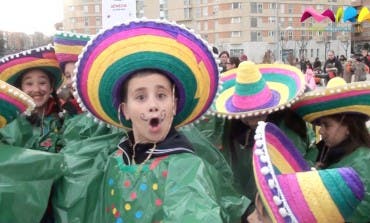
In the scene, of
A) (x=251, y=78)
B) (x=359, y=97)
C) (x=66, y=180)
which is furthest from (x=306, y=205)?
(x=251, y=78)

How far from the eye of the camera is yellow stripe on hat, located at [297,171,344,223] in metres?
1.38

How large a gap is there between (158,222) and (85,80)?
0.59 m

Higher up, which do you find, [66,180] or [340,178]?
[340,178]

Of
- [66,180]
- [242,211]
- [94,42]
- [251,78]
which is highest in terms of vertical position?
[94,42]

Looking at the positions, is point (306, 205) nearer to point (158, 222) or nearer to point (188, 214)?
point (188, 214)

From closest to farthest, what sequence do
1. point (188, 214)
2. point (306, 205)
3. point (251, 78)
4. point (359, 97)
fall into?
point (306, 205), point (188, 214), point (359, 97), point (251, 78)

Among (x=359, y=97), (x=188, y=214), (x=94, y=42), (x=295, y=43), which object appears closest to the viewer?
(x=188, y=214)

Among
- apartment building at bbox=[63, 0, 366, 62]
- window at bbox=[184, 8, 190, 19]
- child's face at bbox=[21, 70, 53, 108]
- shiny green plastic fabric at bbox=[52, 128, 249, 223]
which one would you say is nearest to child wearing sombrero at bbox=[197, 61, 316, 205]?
shiny green plastic fabric at bbox=[52, 128, 249, 223]

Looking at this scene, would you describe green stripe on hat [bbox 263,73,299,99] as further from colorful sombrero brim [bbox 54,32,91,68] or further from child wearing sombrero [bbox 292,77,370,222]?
colorful sombrero brim [bbox 54,32,91,68]

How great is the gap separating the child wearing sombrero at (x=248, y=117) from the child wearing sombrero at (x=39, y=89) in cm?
91

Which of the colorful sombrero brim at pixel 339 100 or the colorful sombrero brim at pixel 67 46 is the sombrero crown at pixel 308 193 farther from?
the colorful sombrero brim at pixel 67 46

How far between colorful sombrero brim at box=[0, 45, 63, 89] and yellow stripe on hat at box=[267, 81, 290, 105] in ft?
4.41

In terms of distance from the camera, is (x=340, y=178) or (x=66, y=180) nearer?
(x=340, y=178)

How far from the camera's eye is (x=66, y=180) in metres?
2.01
